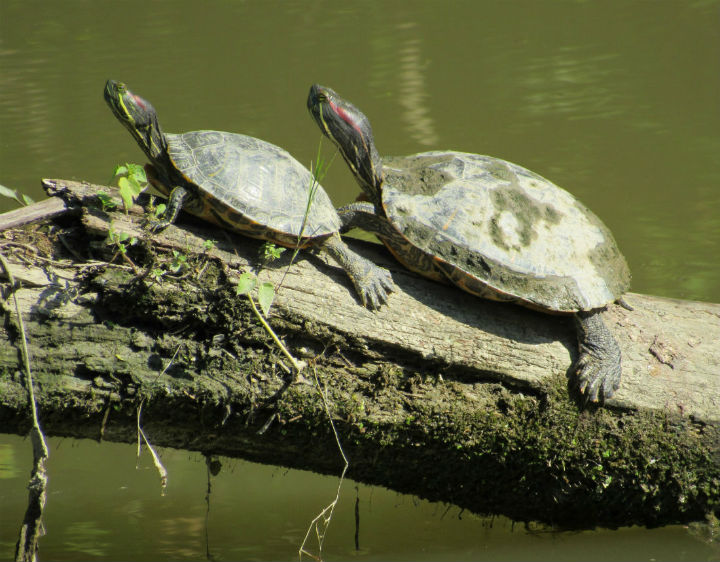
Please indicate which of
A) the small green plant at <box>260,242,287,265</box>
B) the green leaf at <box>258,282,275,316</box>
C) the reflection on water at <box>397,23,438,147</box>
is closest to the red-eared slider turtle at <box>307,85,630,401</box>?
the small green plant at <box>260,242,287,265</box>

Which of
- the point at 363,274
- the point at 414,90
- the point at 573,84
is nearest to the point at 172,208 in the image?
the point at 363,274

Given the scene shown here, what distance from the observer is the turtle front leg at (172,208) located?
2.79 meters

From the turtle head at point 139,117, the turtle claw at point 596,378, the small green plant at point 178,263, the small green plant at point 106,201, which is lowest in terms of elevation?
the turtle claw at point 596,378

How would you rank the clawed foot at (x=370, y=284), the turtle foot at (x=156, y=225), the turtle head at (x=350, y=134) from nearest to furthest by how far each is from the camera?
the turtle foot at (x=156, y=225) → the clawed foot at (x=370, y=284) → the turtle head at (x=350, y=134)

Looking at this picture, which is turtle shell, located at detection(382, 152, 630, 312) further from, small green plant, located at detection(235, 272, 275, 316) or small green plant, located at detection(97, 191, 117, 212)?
small green plant, located at detection(97, 191, 117, 212)

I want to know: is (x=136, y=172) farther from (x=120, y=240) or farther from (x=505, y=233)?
(x=505, y=233)

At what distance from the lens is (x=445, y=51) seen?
850cm

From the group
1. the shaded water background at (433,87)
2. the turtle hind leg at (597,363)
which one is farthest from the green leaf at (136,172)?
the shaded water background at (433,87)

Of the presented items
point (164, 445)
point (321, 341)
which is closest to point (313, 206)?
point (321, 341)

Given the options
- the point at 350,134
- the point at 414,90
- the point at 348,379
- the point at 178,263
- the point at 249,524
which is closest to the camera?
the point at 178,263

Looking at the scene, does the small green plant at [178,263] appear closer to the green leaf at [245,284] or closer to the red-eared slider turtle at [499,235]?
the green leaf at [245,284]

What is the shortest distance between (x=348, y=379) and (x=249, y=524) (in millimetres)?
1559

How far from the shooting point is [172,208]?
9.38ft

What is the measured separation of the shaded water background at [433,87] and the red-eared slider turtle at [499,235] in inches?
118
